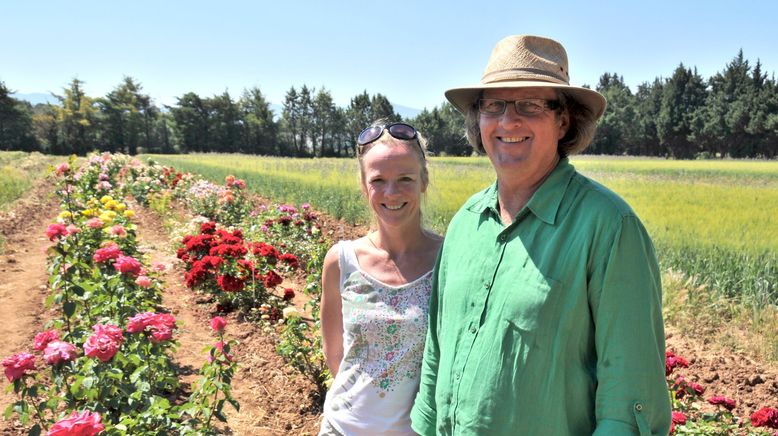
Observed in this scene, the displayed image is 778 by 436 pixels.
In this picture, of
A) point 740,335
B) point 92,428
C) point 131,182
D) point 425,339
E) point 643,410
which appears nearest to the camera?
point 643,410

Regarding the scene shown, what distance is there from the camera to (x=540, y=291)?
1.22 metres

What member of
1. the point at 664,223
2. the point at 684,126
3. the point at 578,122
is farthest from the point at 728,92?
the point at 578,122

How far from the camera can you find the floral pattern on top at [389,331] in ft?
5.68

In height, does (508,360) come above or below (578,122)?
below

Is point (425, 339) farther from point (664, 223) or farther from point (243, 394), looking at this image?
point (664, 223)

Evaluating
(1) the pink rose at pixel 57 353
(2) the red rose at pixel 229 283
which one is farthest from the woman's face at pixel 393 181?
(2) the red rose at pixel 229 283

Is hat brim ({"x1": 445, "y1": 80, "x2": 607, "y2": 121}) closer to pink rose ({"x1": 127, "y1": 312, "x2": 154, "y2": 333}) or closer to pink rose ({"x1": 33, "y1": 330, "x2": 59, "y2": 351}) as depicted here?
pink rose ({"x1": 127, "y1": 312, "x2": 154, "y2": 333})

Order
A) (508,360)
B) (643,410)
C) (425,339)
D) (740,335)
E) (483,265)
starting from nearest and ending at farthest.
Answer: (643,410)
(508,360)
(483,265)
(425,339)
(740,335)

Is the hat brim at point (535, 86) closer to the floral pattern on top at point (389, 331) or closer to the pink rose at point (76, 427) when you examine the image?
the floral pattern on top at point (389, 331)

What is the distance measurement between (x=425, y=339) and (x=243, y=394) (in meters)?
2.68

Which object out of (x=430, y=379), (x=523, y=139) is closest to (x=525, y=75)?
(x=523, y=139)

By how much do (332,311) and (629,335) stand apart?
3.88 feet

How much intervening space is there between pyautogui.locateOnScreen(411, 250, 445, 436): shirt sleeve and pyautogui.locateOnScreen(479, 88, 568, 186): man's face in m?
0.41

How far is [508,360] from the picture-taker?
1281mm
